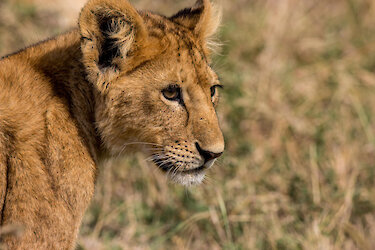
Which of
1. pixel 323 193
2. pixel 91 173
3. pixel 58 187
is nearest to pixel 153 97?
A: pixel 91 173

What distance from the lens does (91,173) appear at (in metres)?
2.93

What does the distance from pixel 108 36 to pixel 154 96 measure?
1.49 feet

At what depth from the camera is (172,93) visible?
10.2ft

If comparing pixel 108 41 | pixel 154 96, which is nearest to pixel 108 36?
pixel 108 41

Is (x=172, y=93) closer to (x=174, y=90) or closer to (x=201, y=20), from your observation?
(x=174, y=90)

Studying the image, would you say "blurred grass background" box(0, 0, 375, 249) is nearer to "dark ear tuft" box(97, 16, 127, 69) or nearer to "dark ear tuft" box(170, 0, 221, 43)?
"dark ear tuft" box(97, 16, 127, 69)

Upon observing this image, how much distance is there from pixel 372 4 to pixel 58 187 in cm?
606

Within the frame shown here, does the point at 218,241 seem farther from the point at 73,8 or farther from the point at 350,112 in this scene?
the point at 73,8

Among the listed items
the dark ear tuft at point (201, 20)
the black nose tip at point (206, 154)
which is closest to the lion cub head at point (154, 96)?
the black nose tip at point (206, 154)

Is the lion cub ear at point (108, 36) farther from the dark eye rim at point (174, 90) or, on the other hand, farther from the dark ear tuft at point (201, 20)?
the dark ear tuft at point (201, 20)

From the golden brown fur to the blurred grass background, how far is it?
47 centimetres

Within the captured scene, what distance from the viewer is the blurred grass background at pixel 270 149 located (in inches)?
171

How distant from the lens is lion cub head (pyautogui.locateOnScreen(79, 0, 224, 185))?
294 cm

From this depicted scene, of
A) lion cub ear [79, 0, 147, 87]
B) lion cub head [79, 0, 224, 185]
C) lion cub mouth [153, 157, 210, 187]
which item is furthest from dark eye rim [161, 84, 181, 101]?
Result: lion cub mouth [153, 157, 210, 187]
